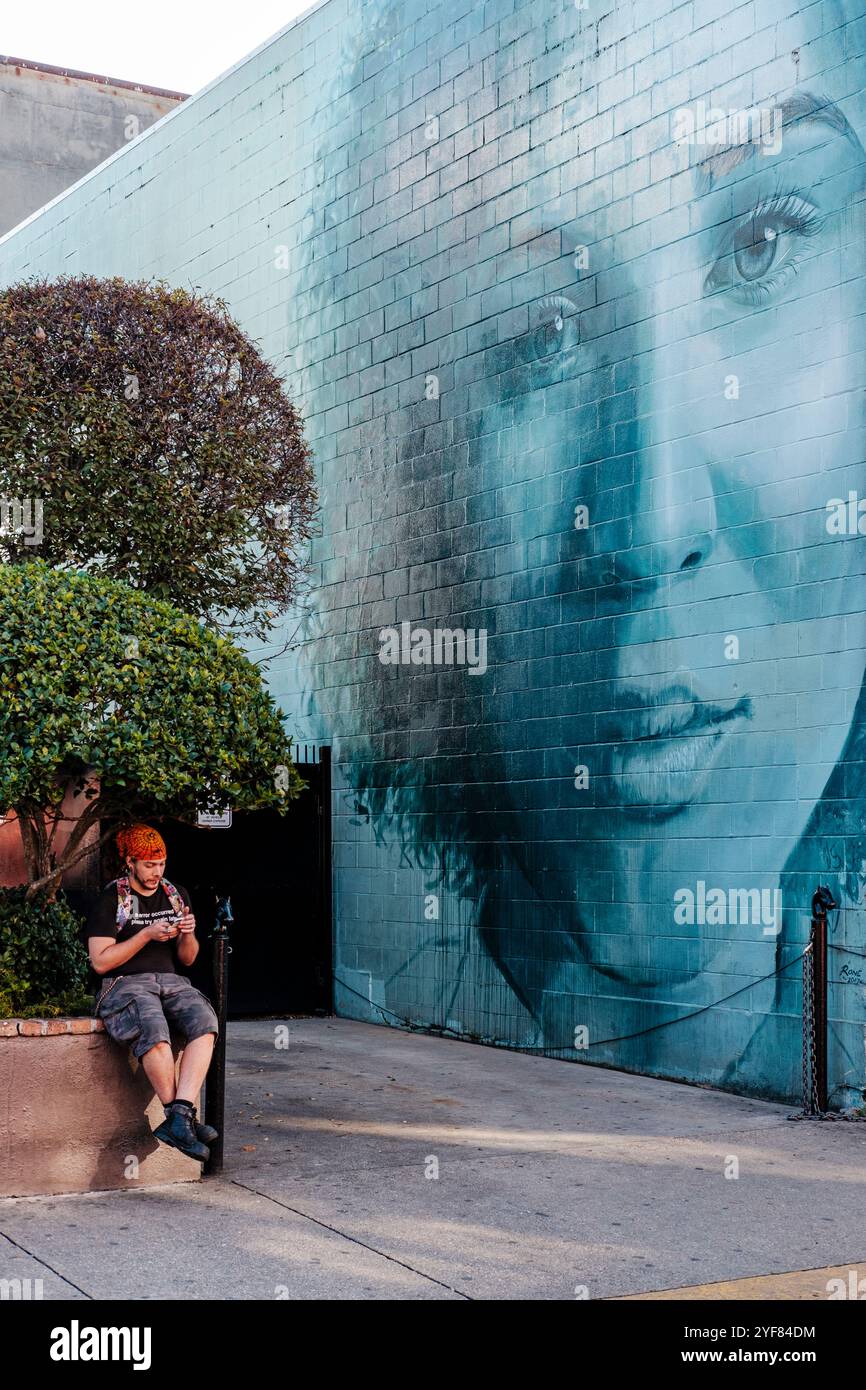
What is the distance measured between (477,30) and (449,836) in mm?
6311

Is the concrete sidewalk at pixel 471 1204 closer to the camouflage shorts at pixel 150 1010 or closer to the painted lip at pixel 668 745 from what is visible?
the camouflage shorts at pixel 150 1010

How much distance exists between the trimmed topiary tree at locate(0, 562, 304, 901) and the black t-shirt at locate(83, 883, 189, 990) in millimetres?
478

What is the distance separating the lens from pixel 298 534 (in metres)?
10.3

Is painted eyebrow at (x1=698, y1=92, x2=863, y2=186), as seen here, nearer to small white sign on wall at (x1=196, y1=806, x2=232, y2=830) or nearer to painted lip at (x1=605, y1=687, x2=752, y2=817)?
painted lip at (x1=605, y1=687, x2=752, y2=817)

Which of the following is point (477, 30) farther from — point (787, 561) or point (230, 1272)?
point (230, 1272)

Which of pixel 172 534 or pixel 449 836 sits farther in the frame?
pixel 449 836

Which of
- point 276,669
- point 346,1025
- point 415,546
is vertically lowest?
point 346,1025

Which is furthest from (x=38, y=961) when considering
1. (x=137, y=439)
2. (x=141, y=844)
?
(x=137, y=439)

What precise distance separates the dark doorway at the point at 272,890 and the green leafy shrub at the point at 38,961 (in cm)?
515

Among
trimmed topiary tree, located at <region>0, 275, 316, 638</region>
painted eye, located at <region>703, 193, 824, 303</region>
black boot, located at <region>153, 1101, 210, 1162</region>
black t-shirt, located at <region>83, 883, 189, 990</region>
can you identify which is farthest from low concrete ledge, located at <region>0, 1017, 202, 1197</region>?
painted eye, located at <region>703, 193, 824, 303</region>

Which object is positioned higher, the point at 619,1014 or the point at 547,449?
the point at 547,449

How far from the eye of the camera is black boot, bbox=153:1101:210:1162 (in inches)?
258

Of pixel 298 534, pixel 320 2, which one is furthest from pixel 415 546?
pixel 320 2

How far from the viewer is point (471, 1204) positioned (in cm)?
664
